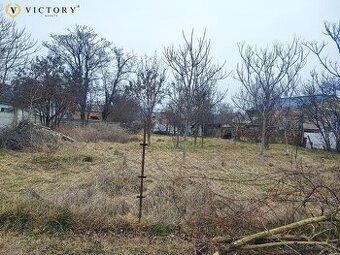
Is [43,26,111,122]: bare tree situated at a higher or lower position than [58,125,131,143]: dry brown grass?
higher

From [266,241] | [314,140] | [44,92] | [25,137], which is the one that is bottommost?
[266,241]

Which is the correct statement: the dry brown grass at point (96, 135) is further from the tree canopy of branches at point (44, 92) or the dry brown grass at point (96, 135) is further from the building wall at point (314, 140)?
the building wall at point (314, 140)

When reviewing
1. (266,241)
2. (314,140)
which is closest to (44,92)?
(266,241)

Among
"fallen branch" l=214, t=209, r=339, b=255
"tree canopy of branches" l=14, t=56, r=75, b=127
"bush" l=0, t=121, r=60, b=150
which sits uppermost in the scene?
"tree canopy of branches" l=14, t=56, r=75, b=127

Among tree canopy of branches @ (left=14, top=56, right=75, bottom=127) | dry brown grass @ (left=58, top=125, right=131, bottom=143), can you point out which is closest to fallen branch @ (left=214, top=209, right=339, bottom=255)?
dry brown grass @ (left=58, top=125, right=131, bottom=143)

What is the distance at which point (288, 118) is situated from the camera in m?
26.3

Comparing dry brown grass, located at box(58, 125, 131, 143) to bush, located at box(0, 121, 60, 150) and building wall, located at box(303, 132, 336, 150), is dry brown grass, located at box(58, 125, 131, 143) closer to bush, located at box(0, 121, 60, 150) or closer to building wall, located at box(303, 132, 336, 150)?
bush, located at box(0, 121, 60, 150)

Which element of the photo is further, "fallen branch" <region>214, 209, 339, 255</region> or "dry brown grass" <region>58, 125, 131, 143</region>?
"dry brown grass" <region>58, 125, 131, 143</region>

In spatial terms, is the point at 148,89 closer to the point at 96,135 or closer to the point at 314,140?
the point at 96,135

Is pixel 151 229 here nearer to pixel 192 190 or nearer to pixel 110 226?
pixel 110 226

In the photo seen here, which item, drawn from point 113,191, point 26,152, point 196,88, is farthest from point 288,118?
point 113,191

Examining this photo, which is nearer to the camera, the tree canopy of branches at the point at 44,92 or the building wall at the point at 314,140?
the tree canopy of branches at the point at 44,92

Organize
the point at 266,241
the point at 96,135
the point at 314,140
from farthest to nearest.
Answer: the point at 314,140, the point at 96,135, the point at 266,241

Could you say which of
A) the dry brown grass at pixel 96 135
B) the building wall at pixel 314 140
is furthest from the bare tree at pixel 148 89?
the building wall at pixel 314 140
